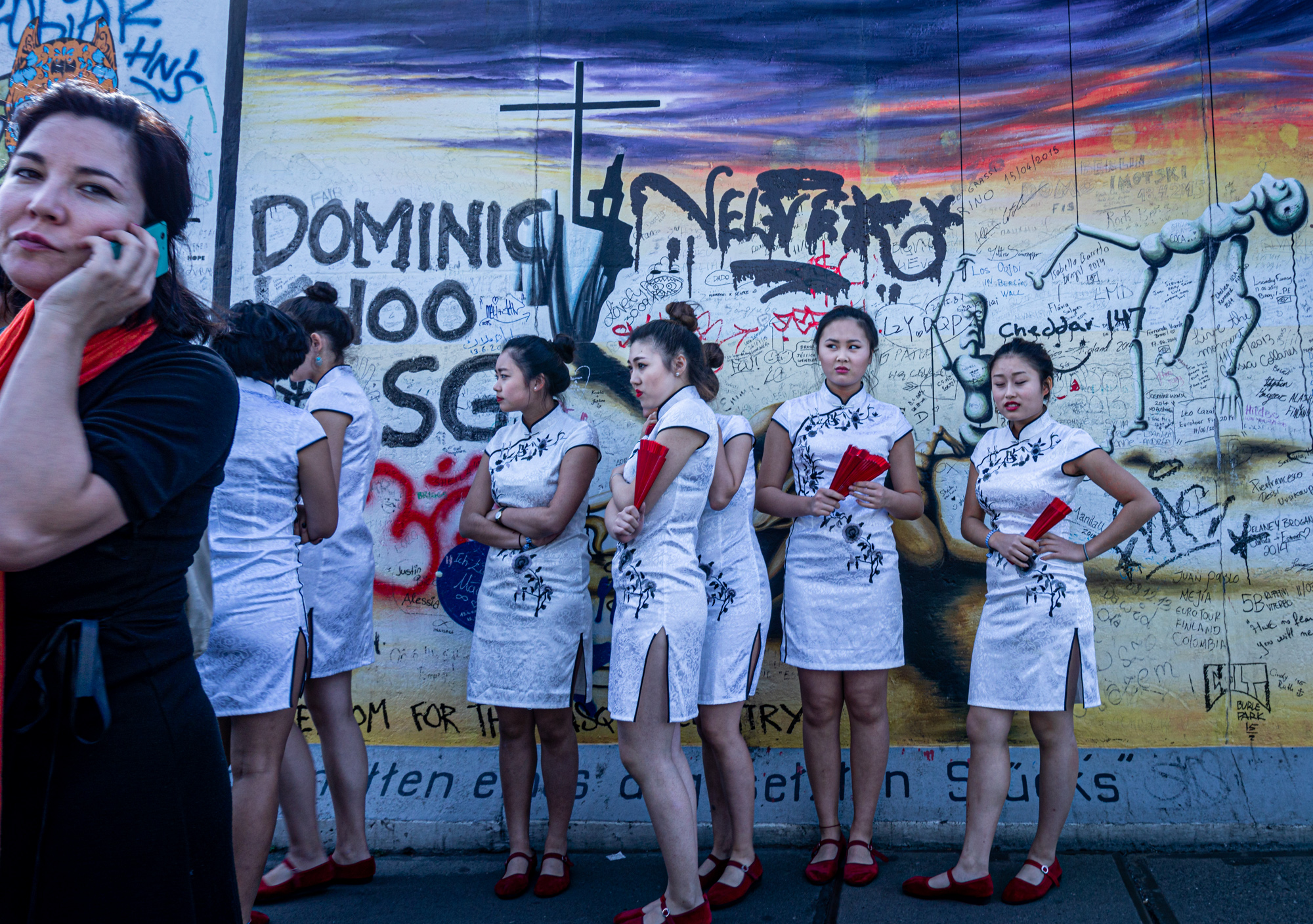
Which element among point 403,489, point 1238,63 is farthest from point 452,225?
point 1238,63

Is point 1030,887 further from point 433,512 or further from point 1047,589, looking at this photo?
point 433,512

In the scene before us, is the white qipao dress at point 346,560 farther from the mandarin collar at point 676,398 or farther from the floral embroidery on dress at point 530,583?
the mandarin collar at point 676,398

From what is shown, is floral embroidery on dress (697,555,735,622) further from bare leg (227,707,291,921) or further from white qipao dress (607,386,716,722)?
bare leg (227,707,291,921)

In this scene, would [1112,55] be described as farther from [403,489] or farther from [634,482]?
[403,489]

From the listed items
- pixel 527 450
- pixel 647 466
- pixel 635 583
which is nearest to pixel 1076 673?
pixel 635 583

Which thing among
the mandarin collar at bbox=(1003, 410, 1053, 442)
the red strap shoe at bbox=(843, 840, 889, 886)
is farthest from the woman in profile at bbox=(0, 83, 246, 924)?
the mandarin collar at bbox=(1003, 410, 1053, 442)

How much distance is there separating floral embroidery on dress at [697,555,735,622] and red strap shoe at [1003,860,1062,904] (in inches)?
58.1

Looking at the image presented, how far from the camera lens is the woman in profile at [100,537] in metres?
1.26

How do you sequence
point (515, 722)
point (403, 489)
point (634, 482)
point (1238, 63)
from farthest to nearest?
point (403, 489)
point (1238, 63)
point (515, 722)
point (634, 482)

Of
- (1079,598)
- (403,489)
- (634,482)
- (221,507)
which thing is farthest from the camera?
(403,489)

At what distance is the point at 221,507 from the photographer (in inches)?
116

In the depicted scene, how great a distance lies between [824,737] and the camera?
3.78 metres

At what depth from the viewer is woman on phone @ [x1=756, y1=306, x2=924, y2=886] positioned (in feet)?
12.2

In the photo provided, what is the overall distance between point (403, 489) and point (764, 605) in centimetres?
217
